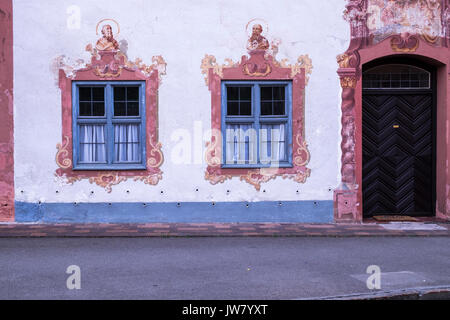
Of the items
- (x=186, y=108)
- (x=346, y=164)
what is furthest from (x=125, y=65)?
(x=346, y=164)

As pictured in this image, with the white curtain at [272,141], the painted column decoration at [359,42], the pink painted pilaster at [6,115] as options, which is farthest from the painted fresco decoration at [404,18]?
the pink painted pilaster at [6,115]

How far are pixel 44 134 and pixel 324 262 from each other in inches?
247

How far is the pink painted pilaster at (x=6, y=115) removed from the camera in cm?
1052

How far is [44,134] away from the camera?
10.6m

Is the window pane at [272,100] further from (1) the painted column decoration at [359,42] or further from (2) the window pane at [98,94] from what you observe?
(2) the window pane at [98,94]

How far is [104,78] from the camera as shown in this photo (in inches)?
418

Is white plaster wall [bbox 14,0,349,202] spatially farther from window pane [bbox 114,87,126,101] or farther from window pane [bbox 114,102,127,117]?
window pane [bbox 114,102,127,117]

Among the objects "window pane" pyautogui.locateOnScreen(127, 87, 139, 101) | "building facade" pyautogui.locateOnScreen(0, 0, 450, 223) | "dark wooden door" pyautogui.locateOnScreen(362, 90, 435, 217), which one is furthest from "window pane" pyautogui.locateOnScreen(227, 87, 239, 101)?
"dark wooden door" pyautogui.locateOnScreen(362, 90, 435, 217)

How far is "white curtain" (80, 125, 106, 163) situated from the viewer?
10812 mm

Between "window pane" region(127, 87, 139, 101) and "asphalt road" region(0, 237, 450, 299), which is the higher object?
"window pane" region(127, 87, 139, 101)

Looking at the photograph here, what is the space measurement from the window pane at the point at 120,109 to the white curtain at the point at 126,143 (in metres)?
0.22

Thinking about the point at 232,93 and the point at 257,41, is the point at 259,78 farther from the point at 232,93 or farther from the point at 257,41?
the point at 257,41

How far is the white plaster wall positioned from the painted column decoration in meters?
0.18
